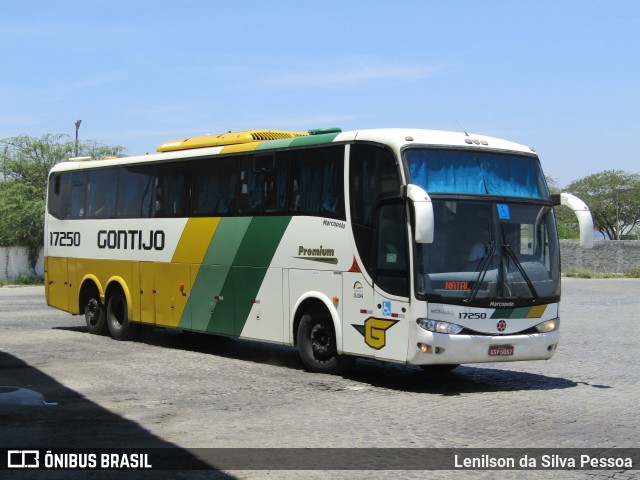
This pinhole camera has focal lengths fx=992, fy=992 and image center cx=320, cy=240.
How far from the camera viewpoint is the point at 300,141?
15.0 metres

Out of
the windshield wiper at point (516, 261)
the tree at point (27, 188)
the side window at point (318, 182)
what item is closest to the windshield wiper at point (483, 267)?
the windshield wiper at point (516, 261)

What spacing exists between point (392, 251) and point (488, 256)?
4.08ft

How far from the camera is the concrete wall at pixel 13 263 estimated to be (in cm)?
4416

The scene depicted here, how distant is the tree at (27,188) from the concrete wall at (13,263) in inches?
11.9

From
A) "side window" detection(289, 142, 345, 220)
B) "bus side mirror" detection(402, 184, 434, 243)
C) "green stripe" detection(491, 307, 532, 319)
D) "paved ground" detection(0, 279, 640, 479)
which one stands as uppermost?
"side window" detection(289, 142, 345, 220)

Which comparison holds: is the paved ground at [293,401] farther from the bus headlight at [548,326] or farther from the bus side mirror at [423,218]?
the bus side mirror at [423,218]

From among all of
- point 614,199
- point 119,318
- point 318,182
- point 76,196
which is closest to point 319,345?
point 318,182

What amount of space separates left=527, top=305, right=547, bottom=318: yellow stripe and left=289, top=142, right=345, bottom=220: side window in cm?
288

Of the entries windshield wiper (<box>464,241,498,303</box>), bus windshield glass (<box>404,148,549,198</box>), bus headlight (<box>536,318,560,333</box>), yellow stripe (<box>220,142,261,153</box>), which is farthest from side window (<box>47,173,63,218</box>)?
bus headlight (<box>536,318,560,333</box>)

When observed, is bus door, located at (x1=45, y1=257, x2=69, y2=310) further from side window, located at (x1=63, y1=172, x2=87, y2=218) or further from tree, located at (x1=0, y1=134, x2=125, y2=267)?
tree, located at (x1=0, y1=134, x2=125, y2=267)

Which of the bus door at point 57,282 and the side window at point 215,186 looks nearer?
the side window at point 215,186

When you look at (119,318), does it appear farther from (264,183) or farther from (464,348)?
(464,348)

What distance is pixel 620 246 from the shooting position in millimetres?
57625

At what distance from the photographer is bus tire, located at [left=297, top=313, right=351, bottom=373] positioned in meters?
14.2
